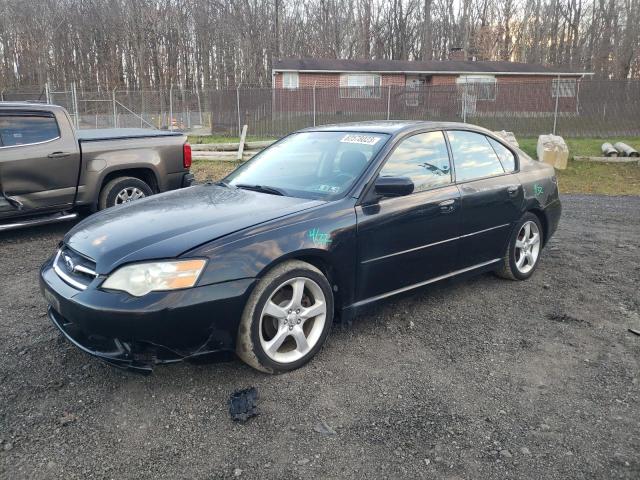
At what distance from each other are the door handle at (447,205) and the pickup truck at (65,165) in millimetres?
4410

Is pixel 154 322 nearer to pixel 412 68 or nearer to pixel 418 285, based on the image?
pixel 418 285

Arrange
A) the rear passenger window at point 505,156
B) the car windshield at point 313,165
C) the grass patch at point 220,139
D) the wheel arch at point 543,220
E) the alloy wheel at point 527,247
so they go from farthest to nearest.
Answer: the grass patch at point 220,139, the wheel arch at point 543,220, the alloy wheel at point 527,247, the rear passenger window at point 505,156, the car windshield at point 313,165

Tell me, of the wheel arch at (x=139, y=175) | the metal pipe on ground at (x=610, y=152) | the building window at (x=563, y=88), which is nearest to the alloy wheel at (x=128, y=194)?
the wheel arch at (x=139, y=175)

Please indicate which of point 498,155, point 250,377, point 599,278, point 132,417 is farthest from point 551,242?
point 132,417

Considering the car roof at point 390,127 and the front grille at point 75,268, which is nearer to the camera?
the front grille at point 75,268

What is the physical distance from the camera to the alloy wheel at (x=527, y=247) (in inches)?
198

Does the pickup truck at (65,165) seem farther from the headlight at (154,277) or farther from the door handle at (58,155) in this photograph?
the headlight at (154,277)

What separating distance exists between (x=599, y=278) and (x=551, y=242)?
54.1 inches

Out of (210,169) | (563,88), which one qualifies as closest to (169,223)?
(210,169)

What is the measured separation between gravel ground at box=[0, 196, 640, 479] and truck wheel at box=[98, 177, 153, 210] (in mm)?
2672

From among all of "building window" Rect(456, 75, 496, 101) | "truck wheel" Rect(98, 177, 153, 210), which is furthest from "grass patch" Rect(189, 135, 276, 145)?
"truck wheel" Rect(98, 177, 153, 210)

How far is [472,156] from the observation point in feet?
15.1

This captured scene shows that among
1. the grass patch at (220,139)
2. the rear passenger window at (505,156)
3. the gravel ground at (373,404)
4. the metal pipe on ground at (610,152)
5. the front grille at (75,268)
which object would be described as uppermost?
the rear passenger window at (505,156)

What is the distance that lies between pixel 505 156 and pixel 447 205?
124cm
